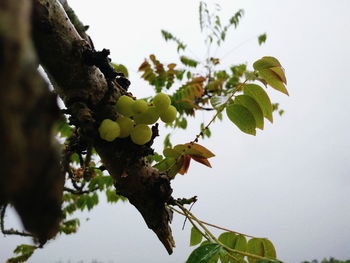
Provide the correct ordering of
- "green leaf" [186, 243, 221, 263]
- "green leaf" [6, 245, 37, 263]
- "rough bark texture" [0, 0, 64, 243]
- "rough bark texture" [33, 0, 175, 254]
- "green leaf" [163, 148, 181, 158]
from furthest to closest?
1. "green leaf" [6, 245, 37, 263]
2. "green leaf" [163, 148, 181, 158]
3. "green leaf" [186, 243, 221, 263]
4. "rough bark texture" [33, 0, 175, 254]
5. "rough bark texture" [0, 0, 64, 243]

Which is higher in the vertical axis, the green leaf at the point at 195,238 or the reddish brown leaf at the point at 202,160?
the reddish brown leaf at the point at 202,160

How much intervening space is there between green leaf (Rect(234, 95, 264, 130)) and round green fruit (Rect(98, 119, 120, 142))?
73 centimetres

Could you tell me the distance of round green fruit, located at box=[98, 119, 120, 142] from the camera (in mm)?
876

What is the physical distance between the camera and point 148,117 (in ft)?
3.35

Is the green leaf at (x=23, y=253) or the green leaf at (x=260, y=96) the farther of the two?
the green leaf at (x=23, y=253)

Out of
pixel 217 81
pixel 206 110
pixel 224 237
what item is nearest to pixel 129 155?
pixel 224 237

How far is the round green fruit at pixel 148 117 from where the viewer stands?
101 cm

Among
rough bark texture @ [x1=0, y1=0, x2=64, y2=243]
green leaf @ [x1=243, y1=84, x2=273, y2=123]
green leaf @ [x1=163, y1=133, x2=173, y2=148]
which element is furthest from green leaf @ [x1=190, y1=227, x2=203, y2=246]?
green leaf @ [x1=163, y1=133, x2=173, y2=148]

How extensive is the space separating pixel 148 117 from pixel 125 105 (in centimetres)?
11

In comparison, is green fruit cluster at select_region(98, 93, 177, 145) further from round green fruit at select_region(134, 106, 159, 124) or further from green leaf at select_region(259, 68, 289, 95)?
green leaf at select_region(259, 68, 289, 95)

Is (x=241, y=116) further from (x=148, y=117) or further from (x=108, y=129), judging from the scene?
(x=108, y=129)

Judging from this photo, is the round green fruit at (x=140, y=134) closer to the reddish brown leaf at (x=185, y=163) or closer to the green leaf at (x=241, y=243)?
the reddish brown leaf at (x=185, y=163)

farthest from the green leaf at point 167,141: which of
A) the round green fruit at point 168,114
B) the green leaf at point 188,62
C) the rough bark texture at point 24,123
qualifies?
the rough bark texture at point 24,123

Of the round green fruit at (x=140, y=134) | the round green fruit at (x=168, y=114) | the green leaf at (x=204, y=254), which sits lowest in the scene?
the green leaf at (x=204, y=254)
